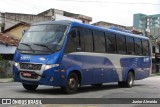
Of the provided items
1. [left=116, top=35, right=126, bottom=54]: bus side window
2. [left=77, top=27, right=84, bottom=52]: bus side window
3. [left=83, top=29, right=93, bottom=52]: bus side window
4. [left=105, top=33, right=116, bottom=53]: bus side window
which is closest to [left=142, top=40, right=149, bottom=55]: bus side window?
[left=116, top=35, right=126, bottom=54]: bus side window

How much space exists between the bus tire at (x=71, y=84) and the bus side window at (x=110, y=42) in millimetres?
3637

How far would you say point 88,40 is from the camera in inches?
666

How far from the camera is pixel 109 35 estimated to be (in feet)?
63.3

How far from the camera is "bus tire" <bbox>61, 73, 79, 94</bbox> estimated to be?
1523cm

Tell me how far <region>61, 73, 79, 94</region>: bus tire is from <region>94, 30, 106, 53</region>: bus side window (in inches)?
88.9

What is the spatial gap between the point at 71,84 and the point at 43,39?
2.04 meters

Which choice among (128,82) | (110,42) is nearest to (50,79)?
(110,42)

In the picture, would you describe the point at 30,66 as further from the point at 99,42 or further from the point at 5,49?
the point at 5,49

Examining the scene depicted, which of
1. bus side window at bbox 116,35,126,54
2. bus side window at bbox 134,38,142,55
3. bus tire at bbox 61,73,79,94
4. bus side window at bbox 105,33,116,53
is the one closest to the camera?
bus tire at bbox 61,73,79,94

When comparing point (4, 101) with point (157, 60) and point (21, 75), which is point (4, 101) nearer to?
point (21, 75)

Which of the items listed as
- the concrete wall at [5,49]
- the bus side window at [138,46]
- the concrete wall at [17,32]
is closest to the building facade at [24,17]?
the concrete wall at [17,32]

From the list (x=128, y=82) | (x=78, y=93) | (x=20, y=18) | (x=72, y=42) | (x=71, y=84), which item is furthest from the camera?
(x=20, y=18)

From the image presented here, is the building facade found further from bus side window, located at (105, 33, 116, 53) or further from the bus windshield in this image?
the bus windshield

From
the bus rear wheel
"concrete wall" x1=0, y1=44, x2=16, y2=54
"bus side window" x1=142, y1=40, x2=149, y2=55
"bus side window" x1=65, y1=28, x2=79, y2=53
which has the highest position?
"bus side window" x1=65, y1=28, x2=79, y2=53
